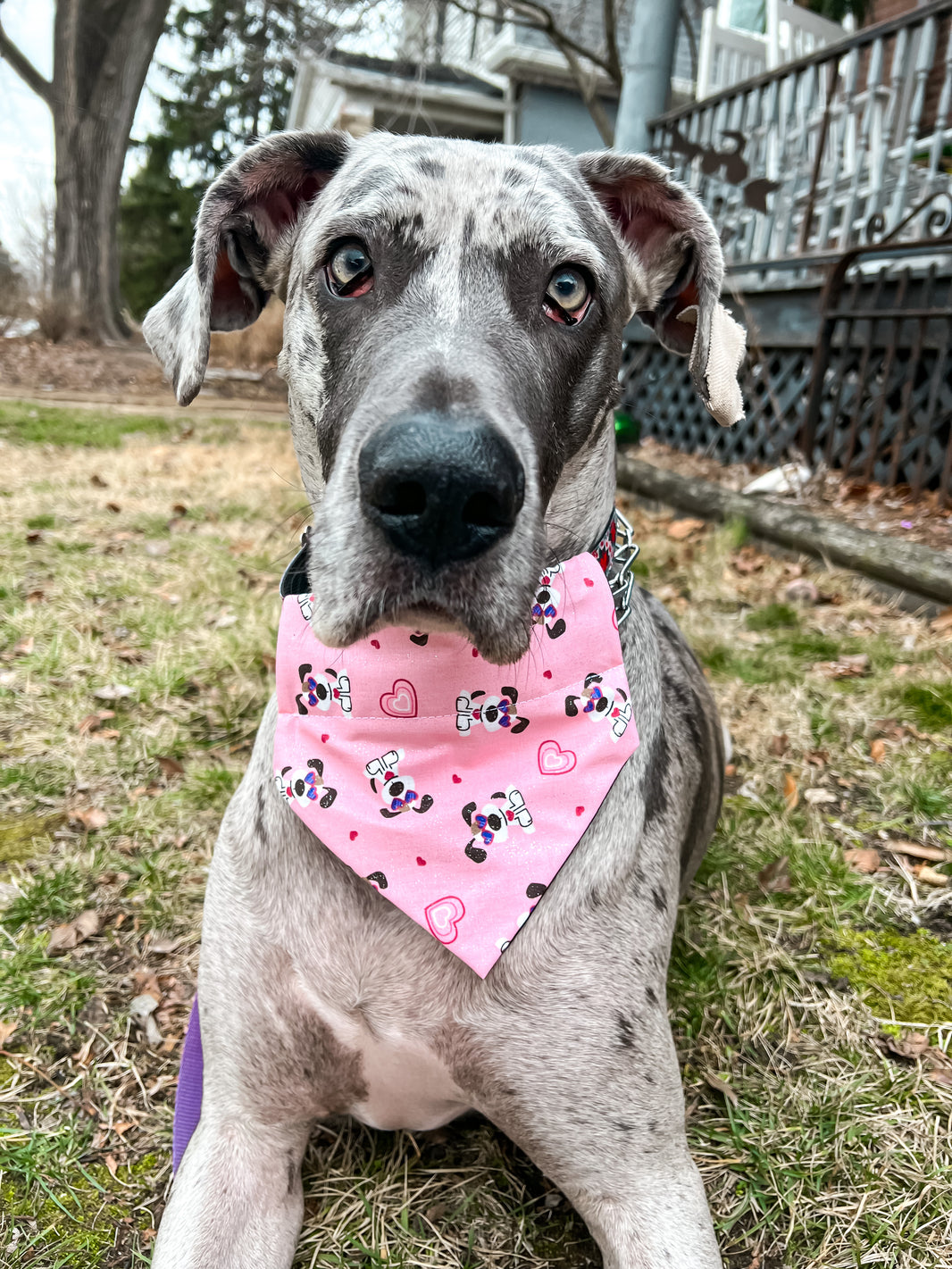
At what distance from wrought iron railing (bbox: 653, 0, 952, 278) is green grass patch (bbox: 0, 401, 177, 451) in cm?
628

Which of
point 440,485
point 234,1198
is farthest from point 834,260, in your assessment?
point 234,1198

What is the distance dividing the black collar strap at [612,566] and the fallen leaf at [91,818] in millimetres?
1479

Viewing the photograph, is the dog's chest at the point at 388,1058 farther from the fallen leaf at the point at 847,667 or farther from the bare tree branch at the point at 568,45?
the bare tree branch at the point at 568,45

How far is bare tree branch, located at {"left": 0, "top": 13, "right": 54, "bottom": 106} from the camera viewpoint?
60.0 ft

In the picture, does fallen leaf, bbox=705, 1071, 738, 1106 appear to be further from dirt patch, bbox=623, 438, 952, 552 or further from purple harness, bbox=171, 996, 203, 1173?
dirt patch, bbox=623, 438, 952, 552

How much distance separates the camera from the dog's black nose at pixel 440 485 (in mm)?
1393

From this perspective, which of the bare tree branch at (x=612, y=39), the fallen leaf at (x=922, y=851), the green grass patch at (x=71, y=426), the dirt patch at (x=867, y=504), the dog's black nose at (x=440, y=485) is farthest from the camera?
the bare tree branch at (x=612, y=39)

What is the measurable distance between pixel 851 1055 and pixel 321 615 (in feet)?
5.77

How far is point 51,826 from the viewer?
3.10 meters

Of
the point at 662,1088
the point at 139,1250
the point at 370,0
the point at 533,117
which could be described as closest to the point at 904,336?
the point at 662,1088

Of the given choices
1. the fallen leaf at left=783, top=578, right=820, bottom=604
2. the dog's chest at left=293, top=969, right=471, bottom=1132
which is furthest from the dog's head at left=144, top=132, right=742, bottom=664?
the fallen leaf at left=783, top=578, right=820, bottom=604

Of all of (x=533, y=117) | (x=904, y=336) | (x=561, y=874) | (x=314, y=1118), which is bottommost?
(x=314, y=1118)

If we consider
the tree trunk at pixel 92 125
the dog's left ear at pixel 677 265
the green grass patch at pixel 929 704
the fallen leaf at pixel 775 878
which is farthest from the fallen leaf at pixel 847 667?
the tree trunk at pixel 92 125

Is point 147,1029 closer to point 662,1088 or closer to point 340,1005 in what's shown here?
point 340,1005
